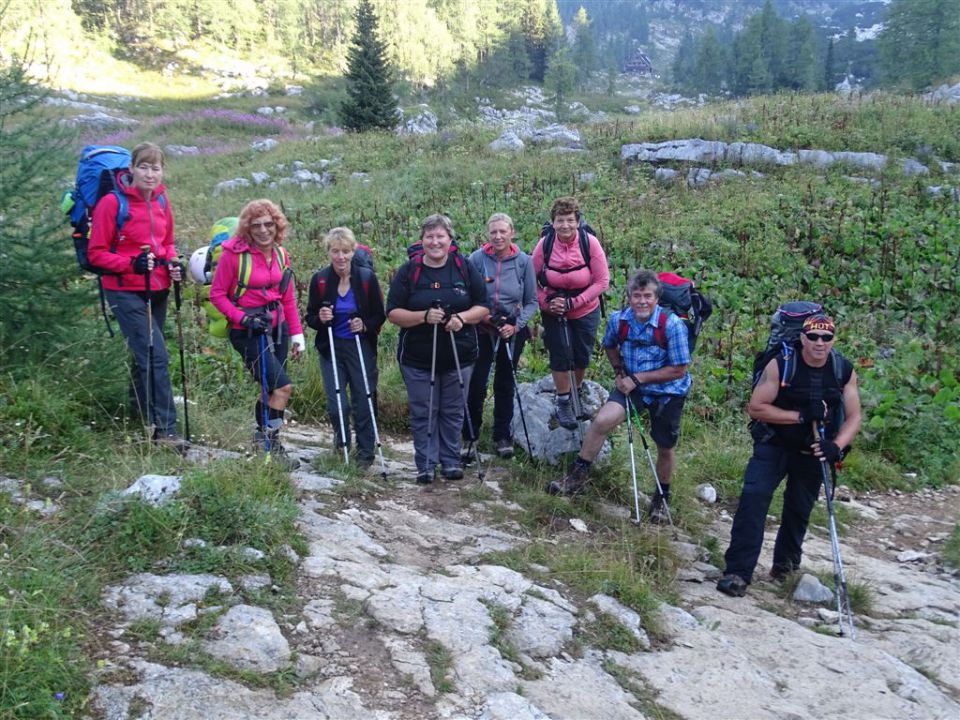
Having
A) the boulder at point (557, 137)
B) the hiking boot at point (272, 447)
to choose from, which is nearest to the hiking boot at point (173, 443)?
the hiking boot at point (272, 447)

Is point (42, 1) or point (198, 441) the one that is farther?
point (42, 1)

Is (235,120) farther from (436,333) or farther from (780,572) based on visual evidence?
(780,572)

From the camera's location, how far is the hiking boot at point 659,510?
6434mm

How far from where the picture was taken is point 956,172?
15305 millimetres

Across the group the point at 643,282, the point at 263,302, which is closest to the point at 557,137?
the point at 643,282

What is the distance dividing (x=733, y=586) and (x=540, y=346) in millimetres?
5170

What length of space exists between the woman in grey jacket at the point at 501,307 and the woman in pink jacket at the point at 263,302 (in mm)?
1702

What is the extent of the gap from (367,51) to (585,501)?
27.4 metres

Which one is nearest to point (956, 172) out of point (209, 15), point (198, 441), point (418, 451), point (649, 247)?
point (649, 247)

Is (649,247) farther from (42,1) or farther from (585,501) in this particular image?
(42,1)

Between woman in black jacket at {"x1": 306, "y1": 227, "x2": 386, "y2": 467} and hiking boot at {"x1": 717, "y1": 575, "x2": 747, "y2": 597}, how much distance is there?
3079 mm

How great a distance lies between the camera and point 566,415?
731cm

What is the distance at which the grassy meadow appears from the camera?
13.2ft

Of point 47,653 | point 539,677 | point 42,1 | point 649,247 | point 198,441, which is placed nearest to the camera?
point 47,653
